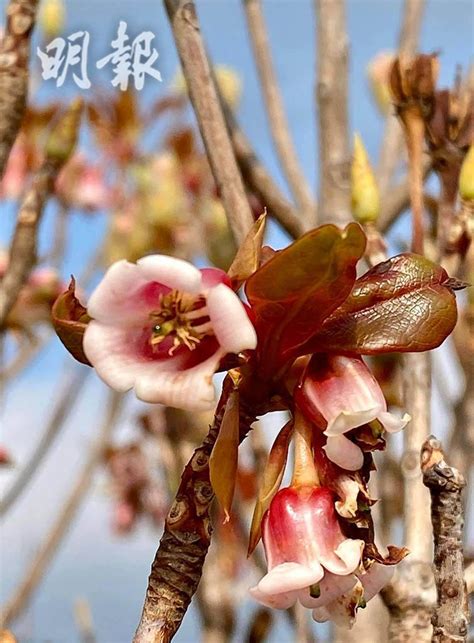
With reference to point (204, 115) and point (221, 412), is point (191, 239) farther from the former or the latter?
point (221, 412)

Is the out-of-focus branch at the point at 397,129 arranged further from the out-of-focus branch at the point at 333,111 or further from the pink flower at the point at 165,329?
the pink flower at the point at 165,329

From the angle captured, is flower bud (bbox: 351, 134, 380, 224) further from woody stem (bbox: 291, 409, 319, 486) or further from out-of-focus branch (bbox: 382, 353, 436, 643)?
woody stem (bbox: 291, 409, 319, 486)

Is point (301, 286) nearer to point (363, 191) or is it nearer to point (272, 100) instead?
point (363, 191)

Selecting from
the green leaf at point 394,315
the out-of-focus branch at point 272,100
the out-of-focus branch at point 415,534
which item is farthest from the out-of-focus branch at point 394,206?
the green leaf at point 394,315

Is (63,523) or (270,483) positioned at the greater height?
(270,483)

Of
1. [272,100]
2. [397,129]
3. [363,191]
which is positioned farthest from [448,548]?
[397,129]

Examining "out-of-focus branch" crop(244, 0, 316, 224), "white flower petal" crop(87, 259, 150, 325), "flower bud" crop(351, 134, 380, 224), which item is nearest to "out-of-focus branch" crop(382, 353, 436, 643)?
"flower bud" crop(351, 134, 380, 224)
